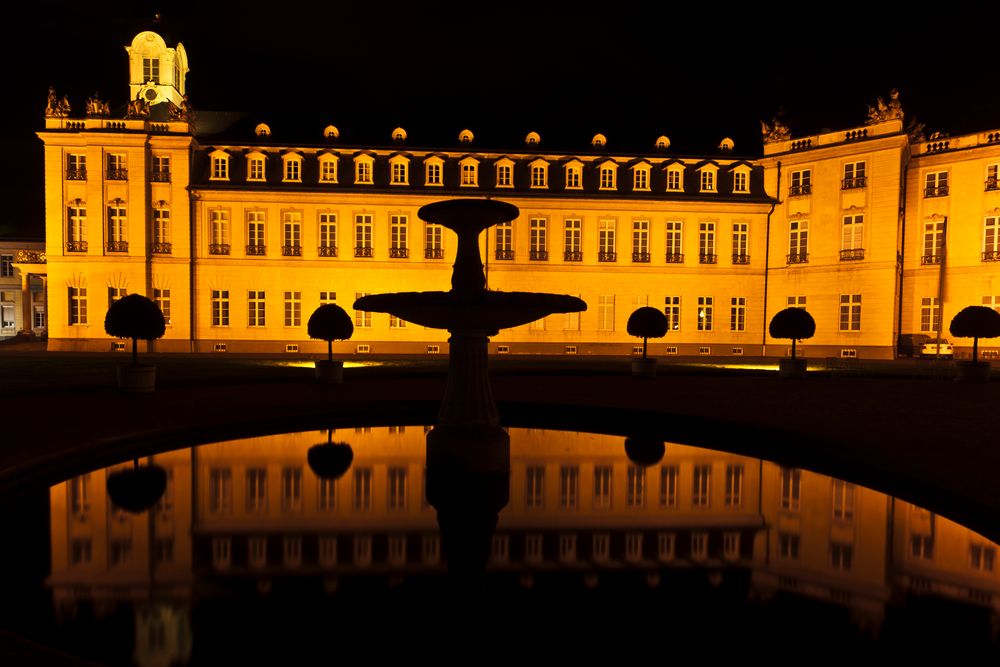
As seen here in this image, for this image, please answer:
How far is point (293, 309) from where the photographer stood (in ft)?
116

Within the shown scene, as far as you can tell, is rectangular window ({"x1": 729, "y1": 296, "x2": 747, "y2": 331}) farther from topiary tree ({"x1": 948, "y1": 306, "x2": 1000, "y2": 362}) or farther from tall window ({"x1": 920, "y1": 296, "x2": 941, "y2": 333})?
topiary tree ({"x1": 948, "y1": 306, "x2": 1000, "y2": 362})

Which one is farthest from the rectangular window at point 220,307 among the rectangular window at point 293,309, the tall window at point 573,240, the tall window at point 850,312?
the tall window at point 850,312

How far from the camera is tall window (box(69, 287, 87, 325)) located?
112ft

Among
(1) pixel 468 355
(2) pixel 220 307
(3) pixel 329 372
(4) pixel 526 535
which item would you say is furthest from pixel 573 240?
(4) pixel 526 535

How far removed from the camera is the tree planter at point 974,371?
19484 millimetres

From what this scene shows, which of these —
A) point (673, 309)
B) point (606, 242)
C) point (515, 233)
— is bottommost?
point (673, 309)

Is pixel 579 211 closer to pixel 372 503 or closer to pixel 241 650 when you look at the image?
pixel 372 503

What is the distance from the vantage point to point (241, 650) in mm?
4180

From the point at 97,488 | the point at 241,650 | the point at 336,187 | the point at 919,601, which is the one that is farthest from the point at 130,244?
the point at 919,601

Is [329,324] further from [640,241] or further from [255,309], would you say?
[640,241]

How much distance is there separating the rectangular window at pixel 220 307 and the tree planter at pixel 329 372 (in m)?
21.2

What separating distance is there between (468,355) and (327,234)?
95.8 feet

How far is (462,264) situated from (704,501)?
16.1 feet


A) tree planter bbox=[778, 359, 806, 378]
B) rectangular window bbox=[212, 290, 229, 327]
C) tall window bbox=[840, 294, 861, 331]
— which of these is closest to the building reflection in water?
tree planter bbox=[778, 359, 806, 378]
